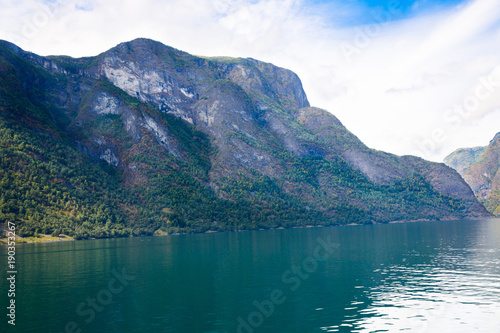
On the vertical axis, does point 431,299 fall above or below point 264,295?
below

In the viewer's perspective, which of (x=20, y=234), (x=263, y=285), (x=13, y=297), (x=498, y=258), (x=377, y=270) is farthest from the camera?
(x=20, y=234)

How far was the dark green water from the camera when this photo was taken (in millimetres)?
43125

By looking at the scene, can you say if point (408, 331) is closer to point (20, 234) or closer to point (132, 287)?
point (132, 287)

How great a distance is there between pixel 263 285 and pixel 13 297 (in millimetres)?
39197

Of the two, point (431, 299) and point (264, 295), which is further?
point (264, 295)

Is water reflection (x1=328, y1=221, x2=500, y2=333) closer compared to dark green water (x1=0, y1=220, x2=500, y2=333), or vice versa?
water reflection (x1=328, y1=221, x2=500, y2=333)

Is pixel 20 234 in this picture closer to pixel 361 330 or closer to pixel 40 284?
pixel 40 284

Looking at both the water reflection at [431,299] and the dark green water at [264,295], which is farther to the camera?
the dark green water at [264,295]

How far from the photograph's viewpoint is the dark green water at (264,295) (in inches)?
1698

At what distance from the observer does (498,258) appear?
89.3 metres

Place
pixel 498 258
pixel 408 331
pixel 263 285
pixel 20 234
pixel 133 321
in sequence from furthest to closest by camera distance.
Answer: pixel 20 234, pixel 498 258, pixel 263 285, pixel 133 321, pixel 408 331

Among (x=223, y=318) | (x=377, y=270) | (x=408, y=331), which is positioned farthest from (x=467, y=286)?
(x=223, y=318)

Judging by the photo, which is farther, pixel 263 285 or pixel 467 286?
pixel 263 285

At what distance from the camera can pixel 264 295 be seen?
5691 cm
